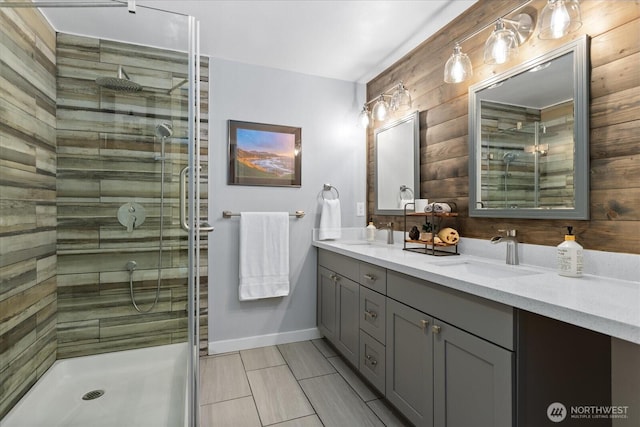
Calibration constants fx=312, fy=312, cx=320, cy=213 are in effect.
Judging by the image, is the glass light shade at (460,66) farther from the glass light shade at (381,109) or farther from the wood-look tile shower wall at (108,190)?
the wood-look tile shower wall at (108,190)

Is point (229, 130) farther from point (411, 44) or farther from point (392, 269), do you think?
point (392, 269)

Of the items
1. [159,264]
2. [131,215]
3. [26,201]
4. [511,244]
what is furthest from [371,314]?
[26,201]

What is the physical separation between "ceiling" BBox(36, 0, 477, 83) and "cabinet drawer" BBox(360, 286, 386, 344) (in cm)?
165

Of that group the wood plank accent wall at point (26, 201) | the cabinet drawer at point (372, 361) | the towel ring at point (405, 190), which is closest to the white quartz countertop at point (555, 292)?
the cabinet drawer at point (372, 361)

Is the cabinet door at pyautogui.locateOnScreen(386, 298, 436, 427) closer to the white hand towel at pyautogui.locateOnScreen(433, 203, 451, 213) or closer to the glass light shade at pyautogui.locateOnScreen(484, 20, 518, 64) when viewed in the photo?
the white hand towel at pyautogui.locateOnScreen(433, 203, 451, 213)

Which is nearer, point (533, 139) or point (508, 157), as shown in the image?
point (533, 139)

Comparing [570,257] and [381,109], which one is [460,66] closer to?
[381,109]

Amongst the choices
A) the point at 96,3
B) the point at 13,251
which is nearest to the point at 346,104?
the point at 96,3

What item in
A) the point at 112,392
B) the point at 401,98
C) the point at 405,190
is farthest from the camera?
the point at 405,190

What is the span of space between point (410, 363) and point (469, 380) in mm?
356

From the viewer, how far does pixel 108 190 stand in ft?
5.66

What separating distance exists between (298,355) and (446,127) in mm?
1935

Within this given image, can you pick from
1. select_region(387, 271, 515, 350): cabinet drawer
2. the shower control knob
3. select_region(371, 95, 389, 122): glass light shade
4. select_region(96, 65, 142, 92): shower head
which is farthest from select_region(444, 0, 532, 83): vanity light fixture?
the shower control knob

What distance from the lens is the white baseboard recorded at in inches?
95.5
